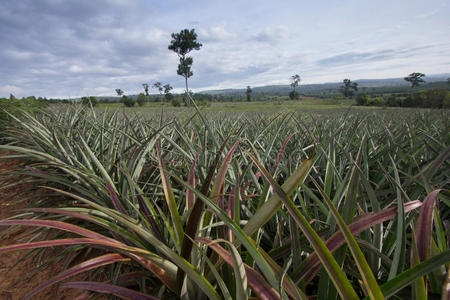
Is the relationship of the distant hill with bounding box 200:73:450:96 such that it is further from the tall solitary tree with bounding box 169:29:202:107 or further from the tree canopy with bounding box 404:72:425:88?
the tall solitary tree with bounding box 169:29:202:107

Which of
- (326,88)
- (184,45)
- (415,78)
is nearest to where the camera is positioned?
(184,45)

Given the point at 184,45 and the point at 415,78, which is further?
the point at 415,78

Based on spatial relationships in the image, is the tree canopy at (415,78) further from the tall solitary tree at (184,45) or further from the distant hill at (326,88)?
the tall solitary tree at (184,45)

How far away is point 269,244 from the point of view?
930mm

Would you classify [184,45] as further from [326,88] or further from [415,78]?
[326,88]

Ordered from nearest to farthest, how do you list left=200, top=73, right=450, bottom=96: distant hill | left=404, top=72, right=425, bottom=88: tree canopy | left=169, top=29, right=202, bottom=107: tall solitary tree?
left=169, top=29, right=202, bottom=107: tall solitary tree
left=404, top=72, right=425, bottom=88: tree canopy
left=200, top=73, right=450, bottom=96: distant hill

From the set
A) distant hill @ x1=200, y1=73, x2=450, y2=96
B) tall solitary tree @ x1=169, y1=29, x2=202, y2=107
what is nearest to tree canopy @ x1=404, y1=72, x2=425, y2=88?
distant hill @ x1=200, y1=73, x2=450, y2=96

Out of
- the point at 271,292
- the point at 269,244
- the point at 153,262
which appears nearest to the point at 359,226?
the point at 271,292

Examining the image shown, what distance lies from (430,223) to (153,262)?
723 mm

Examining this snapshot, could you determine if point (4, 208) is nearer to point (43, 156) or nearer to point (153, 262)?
point (43, 156)

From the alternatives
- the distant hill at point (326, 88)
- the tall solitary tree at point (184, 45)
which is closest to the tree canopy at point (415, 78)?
the distant hill at point (326, 88)

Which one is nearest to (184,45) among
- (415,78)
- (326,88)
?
(415,78)

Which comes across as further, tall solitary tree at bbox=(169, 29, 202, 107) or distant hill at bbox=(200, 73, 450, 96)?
distant hill at bbox=(200, 73, 450, 96)

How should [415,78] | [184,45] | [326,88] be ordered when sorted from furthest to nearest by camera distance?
[326,88], [415,78], [184,45]
